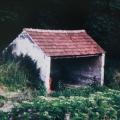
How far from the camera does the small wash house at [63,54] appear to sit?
16203mm

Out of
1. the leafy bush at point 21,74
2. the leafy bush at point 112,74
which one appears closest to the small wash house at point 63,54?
the leafy bush at point 21,74

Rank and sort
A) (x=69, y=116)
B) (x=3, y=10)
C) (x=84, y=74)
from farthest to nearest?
(x=3, y=10), (x=84, y=74), (x=69, y=116)

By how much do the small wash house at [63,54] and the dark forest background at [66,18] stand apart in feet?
8.21

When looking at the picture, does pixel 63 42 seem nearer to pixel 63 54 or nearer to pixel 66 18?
pixel 63 54

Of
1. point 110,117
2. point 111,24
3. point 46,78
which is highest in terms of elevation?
point 111,24

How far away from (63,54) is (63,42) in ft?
2.86

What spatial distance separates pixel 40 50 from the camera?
16.1 m

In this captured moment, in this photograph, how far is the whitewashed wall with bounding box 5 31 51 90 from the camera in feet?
52.6

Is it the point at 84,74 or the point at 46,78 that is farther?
the point at 84,74

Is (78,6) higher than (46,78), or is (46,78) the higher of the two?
(78,6)

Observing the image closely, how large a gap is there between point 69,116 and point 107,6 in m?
10.3

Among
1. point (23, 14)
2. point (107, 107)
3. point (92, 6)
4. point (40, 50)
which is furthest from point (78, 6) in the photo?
point (107, 107)

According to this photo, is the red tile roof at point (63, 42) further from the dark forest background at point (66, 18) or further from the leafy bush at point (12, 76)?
the dark forest background at point (66, 18)

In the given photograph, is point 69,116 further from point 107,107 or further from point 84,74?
point 84,74
